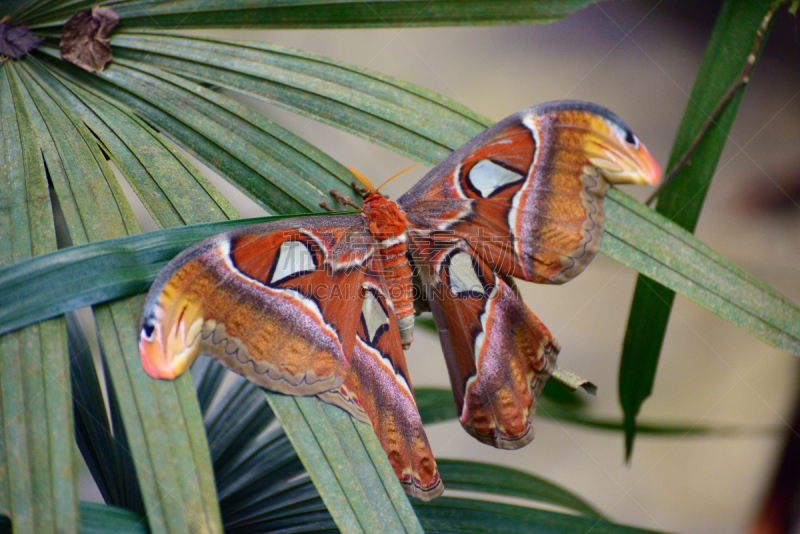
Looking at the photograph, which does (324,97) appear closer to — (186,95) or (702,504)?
(186,95)

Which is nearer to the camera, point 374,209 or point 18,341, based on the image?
point 18,341

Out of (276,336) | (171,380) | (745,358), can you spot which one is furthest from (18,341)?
(745,358)

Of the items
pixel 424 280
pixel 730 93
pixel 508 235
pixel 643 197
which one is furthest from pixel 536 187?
pixel 643 197

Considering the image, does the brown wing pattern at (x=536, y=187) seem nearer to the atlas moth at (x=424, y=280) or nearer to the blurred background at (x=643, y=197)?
the atlas moth at (x=424, y=280)

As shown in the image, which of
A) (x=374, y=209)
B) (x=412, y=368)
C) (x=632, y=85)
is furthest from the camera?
(x=412, y=368)

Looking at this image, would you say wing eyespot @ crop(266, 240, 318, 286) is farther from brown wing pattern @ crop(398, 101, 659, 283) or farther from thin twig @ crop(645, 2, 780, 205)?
thin twig @ crop(645, 2, 780, 205)

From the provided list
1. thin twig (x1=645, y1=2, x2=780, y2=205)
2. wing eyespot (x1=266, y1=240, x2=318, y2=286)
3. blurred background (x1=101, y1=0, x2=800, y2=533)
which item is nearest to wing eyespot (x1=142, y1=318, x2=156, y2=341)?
wing eyespot (x1=266, y1=240, x2=318, y2=286)

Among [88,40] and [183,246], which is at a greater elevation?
[88,40]

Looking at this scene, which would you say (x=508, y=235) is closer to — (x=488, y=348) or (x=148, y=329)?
(x=488, y=348)
